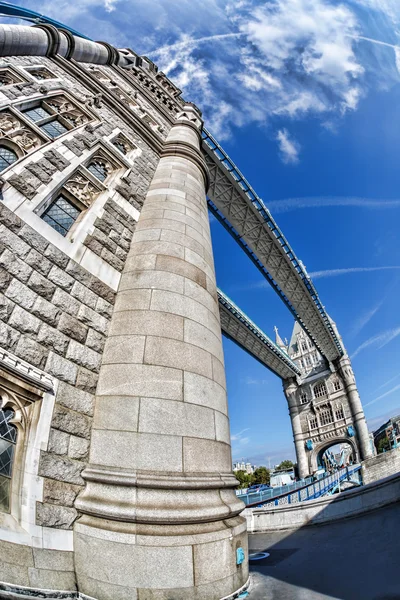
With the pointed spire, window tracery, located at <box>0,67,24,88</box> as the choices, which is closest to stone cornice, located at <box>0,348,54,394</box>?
window tracery, located at <box>0,67,24,88</box>

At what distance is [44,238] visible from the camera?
4.29 m

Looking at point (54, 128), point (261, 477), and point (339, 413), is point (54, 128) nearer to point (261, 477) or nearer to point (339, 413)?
point (339, 413)

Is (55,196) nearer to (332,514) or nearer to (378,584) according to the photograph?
(378,584)

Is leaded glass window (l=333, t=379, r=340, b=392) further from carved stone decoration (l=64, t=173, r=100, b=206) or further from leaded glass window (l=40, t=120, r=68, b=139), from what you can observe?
leaded glass window (l=40, t=120, r=68, b=139)

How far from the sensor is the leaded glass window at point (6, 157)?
5.24 m

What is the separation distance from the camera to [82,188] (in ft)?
19.4

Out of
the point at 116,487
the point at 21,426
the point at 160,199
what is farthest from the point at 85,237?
the point at 116,487

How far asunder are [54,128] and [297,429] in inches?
2098

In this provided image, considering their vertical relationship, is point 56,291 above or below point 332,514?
above

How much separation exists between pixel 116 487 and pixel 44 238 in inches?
139

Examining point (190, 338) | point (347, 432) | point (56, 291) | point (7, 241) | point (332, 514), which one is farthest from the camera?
point (347, 432)

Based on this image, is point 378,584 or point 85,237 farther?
point 85,237

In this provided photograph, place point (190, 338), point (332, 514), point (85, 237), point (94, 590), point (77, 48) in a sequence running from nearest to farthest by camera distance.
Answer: point (94, 590) < point (190, 338) < point (85, 237) < point (332, 514) < point (77, 48)

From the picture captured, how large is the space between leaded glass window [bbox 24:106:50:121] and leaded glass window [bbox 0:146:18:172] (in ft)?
5.82
